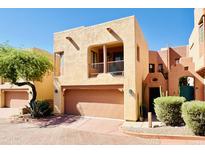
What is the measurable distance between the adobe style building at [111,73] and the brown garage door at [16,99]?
19.6ft

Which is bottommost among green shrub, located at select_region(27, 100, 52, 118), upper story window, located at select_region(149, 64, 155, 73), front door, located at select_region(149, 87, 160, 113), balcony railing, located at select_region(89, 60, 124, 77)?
green shrub, located at select_region(27, 100, 52, 118)

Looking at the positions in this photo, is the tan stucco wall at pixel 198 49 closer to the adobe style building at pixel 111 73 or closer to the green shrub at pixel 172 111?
the adobe style building at pixel 111 73

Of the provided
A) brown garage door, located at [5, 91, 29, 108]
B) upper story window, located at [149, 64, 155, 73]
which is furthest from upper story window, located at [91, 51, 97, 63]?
upper story window, located at [149, 64, 155, 73]

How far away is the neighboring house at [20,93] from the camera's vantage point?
1908cm

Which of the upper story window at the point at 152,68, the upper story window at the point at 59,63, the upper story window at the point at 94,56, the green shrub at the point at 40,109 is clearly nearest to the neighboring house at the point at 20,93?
the upper story window at the point at 59,63

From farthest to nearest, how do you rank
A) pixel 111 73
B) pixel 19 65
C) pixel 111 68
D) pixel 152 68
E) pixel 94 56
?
1. pixel 152 68
2. pixel 94 56
3. pixel 111 68
4. pixel 19 65
5. pixel 111 73

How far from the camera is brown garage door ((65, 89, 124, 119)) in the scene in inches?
521

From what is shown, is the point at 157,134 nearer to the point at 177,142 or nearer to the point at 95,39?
the point at 177,142

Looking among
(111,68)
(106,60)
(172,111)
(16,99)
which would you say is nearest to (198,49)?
(172,111)

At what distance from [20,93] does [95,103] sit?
35.1ft

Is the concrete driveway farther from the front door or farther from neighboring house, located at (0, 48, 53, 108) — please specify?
neighboring house, located at (0, 48, 53, 108)

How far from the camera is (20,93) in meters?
19.9

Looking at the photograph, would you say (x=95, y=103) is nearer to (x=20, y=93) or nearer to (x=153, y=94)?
(x=153, y=94)

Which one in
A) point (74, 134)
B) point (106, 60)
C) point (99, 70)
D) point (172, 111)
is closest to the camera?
point (74, 134)
